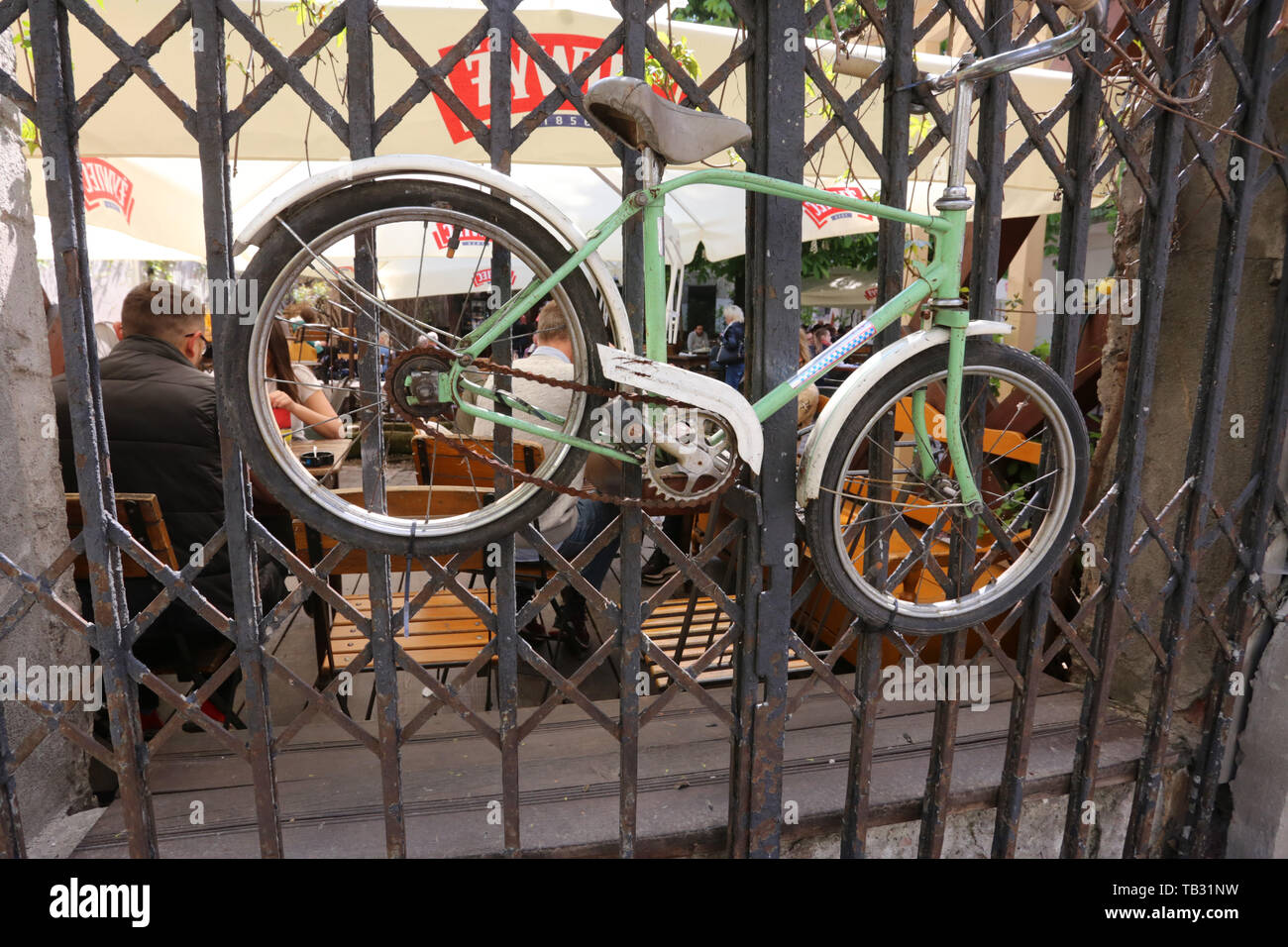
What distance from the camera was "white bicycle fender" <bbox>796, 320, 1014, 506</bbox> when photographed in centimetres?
208

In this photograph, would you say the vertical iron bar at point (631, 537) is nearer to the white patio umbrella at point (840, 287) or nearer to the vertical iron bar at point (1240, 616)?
the vertical iron bar at point (1240, 616)

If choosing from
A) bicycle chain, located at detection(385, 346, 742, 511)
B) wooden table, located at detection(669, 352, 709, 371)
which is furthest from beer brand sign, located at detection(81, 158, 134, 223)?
wooden table, located at detection(669, 352, 709, 371)

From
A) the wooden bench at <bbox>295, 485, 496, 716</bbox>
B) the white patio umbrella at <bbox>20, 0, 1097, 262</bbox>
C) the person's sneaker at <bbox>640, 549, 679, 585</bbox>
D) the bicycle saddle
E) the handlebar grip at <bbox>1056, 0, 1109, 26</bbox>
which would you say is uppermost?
the white patio umbrella at <bbox>20, 0, 1097, 262</bbox>

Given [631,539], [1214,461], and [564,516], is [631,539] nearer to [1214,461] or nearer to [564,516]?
[564,516]

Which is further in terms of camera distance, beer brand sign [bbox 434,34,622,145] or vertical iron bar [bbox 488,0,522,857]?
beer brand sign [bbox 434,34,622,145]

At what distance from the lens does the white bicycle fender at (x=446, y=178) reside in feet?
5.70

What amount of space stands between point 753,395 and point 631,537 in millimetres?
518

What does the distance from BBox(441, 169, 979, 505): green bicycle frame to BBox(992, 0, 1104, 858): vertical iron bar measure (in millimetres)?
475

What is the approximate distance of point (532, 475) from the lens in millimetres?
1969

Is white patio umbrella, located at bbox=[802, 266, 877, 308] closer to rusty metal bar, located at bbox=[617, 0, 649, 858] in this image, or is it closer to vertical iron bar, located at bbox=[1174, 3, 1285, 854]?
vertical iron bar, located at bbox=[1174, 3, 1285, 854]

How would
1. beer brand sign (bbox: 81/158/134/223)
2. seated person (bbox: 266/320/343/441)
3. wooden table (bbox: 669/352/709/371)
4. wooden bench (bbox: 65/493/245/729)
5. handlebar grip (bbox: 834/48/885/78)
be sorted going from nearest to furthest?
1. handlebar grip (bbox: 834/48/885/78)
2. wooden bench (bbox: 65/493/245/729)
3. seated person (bbox: 266/320/343/441)
4. beer brand sign (bbox: 81/158/134/223)
5. wooden table (bbox: 669/352/709/371)

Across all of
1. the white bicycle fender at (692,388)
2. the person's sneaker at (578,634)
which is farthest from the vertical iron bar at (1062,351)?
the person's sneaker at (578,634)
